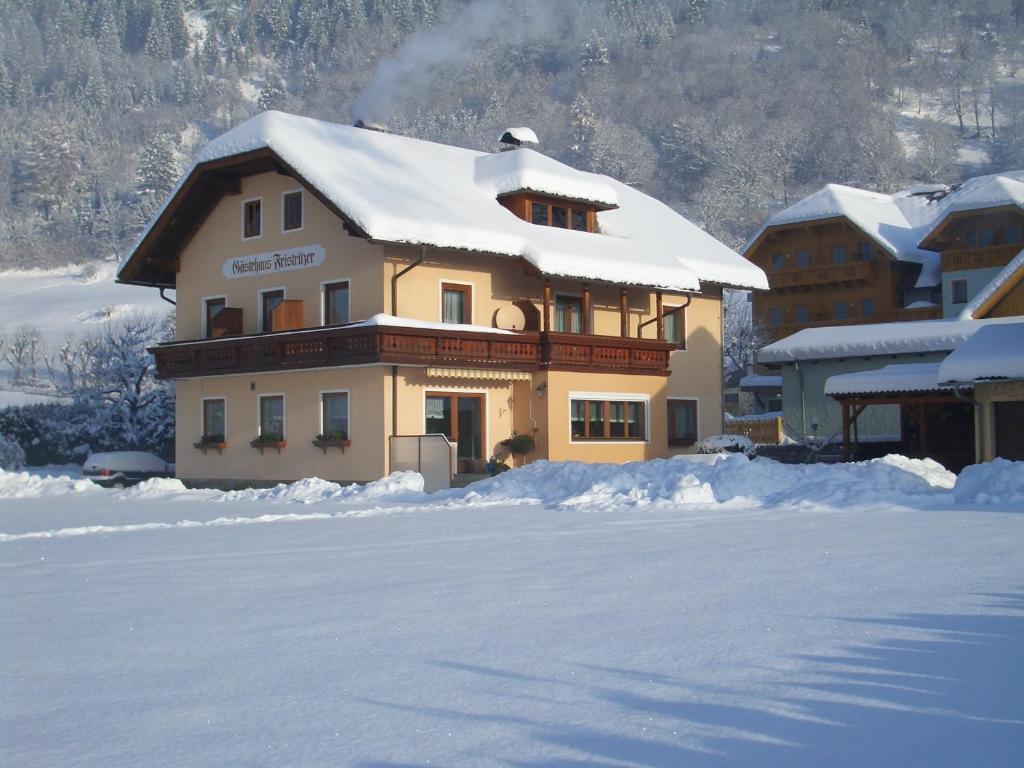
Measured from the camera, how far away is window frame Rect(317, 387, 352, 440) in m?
30.4

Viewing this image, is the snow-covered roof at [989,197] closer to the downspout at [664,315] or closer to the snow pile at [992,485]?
the downspout at [664,315]

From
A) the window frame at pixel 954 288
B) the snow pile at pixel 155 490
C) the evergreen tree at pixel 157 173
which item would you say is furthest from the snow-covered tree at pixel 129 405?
the evergreen tree at pixel 157 173

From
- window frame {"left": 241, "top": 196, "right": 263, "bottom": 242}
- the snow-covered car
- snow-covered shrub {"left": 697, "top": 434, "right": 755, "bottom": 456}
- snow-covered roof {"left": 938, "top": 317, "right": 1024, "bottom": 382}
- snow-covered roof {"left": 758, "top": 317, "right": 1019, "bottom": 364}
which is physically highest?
window frame {"left": 241, "top": 196, "right": 263, "bottom": 242}

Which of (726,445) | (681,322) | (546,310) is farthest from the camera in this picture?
(681,322)

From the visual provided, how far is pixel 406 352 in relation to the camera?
95.9 ft

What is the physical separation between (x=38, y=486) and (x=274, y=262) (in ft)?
26.2

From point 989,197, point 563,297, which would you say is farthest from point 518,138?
point 989,197

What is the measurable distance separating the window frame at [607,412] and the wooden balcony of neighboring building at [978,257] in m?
24.4

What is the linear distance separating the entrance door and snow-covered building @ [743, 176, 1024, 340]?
96.4ft

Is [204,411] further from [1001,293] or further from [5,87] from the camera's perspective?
[5,87]

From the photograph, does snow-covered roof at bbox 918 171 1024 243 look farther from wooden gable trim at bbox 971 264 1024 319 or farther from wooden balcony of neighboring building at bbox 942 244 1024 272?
wooden gable trim at bbox 971 264 1024 319

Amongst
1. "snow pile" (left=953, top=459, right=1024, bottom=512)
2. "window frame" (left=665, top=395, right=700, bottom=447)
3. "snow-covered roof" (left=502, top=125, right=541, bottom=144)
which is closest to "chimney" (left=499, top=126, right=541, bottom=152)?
"snow-covered roof" (left=502, top=125, right=541, bottom=144)

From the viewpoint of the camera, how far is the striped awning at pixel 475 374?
30241 millimetres

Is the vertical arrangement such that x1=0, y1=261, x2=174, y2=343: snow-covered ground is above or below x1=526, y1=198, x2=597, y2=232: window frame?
above
